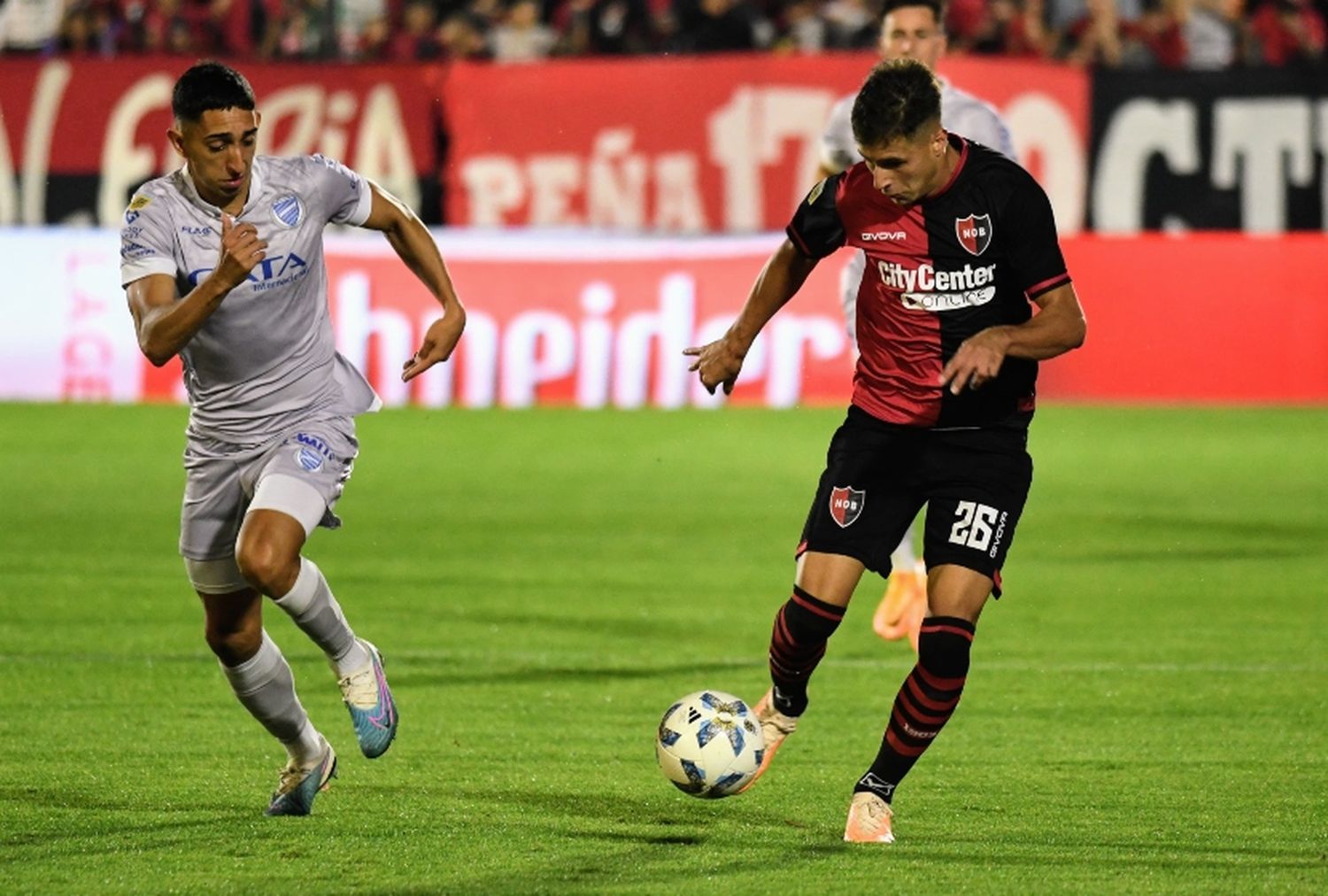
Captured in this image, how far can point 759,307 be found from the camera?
247 inches

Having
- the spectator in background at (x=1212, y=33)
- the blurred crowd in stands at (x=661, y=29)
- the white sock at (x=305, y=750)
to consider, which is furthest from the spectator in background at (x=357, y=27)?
the white sock at (x=305, y=750)

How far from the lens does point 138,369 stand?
17.8 metres

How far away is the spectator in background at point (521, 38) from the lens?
19.7 metres

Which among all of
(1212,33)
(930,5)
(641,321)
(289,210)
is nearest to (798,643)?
(289,210)

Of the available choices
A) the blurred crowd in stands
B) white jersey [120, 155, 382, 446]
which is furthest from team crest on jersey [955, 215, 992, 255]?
the blurred crowd in stands

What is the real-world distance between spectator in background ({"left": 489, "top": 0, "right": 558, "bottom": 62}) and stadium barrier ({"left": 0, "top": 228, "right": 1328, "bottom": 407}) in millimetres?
2294

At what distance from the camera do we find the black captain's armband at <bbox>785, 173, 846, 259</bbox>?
6180 millimetres

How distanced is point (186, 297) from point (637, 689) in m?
2.93

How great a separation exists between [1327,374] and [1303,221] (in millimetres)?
1330

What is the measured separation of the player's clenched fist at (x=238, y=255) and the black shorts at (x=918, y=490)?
1.57 m

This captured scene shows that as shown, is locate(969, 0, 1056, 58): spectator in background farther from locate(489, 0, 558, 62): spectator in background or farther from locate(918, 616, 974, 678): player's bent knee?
locate(918, 616, 974, 678): player's bent knee

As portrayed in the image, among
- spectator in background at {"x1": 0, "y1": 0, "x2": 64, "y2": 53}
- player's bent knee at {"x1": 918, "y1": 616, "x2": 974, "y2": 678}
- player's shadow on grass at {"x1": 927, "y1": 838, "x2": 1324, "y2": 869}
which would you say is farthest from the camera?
spectator in background at {"x1": 0, "y1": 0, "x2": 64, "y2": 53}

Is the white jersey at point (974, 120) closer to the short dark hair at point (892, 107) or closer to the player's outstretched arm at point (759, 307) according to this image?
the player's outstretched arm at point (759, 307)

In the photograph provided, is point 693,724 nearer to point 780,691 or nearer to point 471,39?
point 780,691
